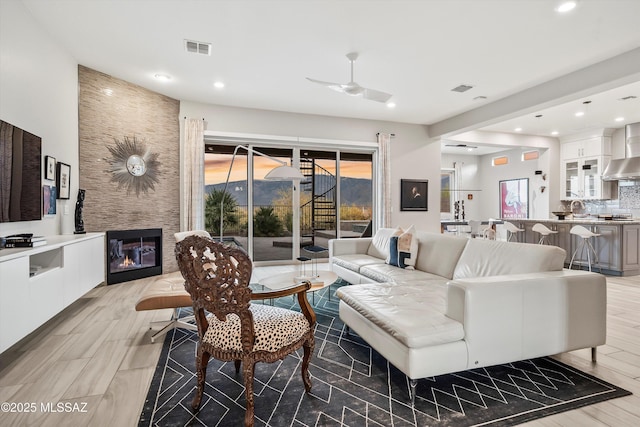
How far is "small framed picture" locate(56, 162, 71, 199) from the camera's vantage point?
395 cm

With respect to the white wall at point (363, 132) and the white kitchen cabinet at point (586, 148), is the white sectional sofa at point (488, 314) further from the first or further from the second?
the white kitchen cabinet at point (586, 148)

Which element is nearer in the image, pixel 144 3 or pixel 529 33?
pixel 144 3

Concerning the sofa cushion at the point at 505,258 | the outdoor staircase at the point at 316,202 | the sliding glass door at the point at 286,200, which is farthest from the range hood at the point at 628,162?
the sofa cushion at the point at 505,258

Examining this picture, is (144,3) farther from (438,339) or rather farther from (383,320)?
(438,339)

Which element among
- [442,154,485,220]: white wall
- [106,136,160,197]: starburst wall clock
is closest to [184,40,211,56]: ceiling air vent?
[106,136,160,197]: starburst wall clock

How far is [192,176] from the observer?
5578 millimetres

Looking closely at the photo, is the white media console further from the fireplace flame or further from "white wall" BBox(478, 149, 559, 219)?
"white wall" BBox(478, 149, 559, 219)

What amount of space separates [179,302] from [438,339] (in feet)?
6.34

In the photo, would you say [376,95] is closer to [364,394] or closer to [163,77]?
[163,77]

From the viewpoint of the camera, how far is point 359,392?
2023 millimetres

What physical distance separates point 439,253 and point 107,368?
318 cm

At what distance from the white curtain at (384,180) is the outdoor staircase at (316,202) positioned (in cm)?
94

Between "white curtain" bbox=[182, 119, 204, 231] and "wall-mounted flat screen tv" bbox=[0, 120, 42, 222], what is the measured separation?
229cm

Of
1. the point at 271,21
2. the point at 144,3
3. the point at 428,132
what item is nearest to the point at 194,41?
the point at 144,3
